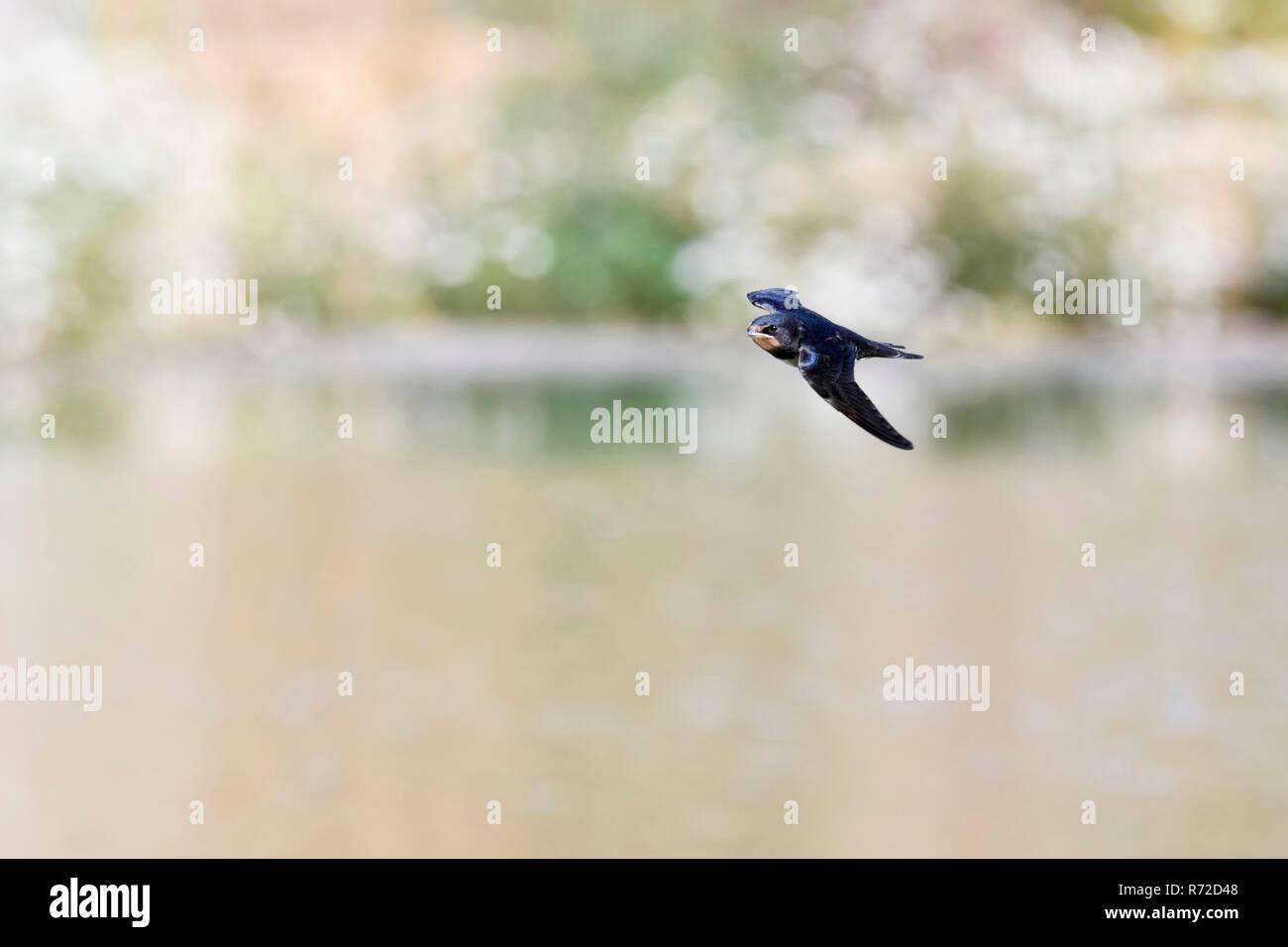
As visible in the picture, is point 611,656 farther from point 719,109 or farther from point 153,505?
point 719,109

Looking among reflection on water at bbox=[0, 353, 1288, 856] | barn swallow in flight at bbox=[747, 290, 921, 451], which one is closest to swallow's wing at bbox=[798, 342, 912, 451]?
barn swallow in flight at bbox=[747, 290, 921, 451]

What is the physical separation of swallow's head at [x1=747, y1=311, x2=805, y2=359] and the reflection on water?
9.44 m

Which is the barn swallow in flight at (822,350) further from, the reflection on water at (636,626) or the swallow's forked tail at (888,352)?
the reflection on water at (636,626)

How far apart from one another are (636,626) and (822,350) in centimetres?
1276

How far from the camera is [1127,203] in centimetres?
2495

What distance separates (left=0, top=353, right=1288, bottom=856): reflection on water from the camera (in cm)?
1454

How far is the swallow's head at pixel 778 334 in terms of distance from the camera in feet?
14.8

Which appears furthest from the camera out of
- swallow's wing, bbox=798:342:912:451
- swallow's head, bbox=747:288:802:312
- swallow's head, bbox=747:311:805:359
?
swallow's head, bbox=747:288:802:312

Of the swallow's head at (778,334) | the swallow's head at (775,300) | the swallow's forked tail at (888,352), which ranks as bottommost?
the swallow's forked tail at (888,352)

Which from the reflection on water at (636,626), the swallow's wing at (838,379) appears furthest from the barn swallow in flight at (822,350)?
the reflection on water at (636,626)

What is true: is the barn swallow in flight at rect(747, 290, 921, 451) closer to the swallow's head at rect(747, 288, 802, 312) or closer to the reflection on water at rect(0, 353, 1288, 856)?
the swallow's head at rect(747, 288, 802, 312)

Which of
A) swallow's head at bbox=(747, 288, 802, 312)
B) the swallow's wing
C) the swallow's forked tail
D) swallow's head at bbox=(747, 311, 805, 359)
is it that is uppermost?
swallow's head at bbox=(747, 288, 802, 312)

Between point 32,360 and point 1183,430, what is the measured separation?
1138 cm
